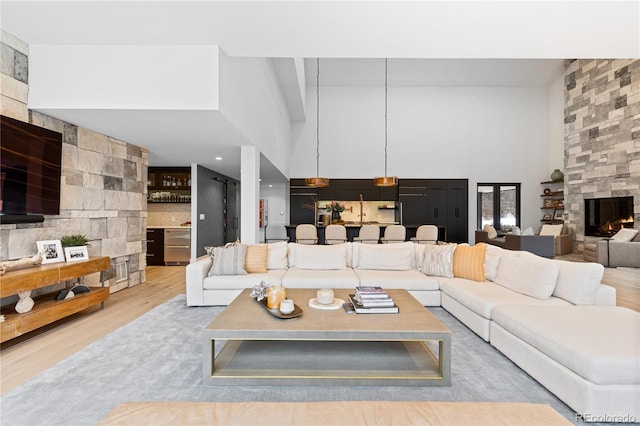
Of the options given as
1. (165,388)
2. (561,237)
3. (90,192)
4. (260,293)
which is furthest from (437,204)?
(165,388)

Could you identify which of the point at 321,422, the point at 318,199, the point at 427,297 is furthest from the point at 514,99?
the point at 321,422

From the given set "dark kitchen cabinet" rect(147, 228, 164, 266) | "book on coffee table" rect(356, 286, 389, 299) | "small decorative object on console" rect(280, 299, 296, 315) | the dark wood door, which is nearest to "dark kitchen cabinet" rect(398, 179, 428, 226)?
the dark wood door

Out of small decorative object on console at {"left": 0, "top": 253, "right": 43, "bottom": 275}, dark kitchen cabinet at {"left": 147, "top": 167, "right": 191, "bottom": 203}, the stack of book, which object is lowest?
the stack of book

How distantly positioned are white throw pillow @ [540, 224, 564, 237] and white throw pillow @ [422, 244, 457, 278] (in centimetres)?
702

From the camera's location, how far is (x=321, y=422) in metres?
1.30

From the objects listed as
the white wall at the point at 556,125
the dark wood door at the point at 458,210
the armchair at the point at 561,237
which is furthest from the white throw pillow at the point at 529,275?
the white wall at the point at 556,125

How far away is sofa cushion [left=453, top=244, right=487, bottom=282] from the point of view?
157 inches

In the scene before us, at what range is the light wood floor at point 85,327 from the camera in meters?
2.60

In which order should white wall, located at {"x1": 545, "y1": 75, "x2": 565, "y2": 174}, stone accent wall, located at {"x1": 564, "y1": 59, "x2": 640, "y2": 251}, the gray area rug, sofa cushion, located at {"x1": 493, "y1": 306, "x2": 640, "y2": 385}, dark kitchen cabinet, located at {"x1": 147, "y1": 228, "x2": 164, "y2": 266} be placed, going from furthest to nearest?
white wall, located at {"x1": 545, "y1": 75, "x2": 565, "y2": 174}, stone accent wall, located at {"x1": 564, "y1": 59, "x2": 640, "y2": 251}, dark kitchen cabinet, located at {"x1": 147, "y1": 228, "x2": 164, "y2": 266}, the gray area rug, sofa cushion, located at {"x1": 493, "y1": 306, "x2": 640, "y2": 385}

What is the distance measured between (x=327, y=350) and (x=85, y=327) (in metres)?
2.66

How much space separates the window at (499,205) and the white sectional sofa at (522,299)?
22.1 feet

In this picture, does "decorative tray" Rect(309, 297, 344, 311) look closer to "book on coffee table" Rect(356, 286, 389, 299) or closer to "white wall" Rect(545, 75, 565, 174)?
"book on coffee table" Rect(356, 286, 389, 299)

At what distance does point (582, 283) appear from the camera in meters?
2.95

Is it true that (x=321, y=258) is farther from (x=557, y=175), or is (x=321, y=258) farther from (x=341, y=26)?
(x=557, y=175)
